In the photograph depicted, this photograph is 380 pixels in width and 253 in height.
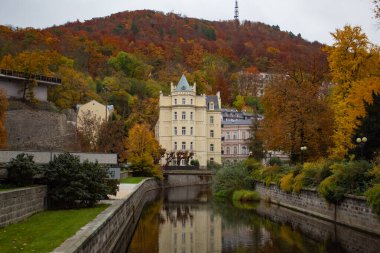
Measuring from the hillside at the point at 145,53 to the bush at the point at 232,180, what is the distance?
1184 cm

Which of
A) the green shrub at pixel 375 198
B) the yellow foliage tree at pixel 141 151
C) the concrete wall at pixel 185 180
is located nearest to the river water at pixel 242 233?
the green shrub at pixel 375 198

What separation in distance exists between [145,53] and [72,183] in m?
111

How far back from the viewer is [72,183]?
22109 mm

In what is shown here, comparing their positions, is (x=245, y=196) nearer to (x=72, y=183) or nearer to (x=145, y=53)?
(x=72, y=183)

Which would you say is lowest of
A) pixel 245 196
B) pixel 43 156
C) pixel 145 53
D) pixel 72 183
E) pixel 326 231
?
pixel 326 231

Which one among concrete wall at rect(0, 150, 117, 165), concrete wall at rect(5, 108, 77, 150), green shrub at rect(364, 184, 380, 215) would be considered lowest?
green shrub at rect(364, 184, 380, 215)

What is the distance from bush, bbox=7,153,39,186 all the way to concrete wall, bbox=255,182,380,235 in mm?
15459

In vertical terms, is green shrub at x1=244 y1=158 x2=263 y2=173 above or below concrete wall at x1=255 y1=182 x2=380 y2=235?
above

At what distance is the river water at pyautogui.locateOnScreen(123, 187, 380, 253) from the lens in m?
20.3

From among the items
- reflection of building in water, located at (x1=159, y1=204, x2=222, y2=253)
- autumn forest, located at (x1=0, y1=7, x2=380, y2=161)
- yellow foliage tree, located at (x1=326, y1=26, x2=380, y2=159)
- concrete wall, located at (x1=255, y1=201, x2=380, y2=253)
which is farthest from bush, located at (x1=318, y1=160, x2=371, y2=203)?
yellow foliage tree, located at (x1=326, y1=26, x2=380, y2=159)

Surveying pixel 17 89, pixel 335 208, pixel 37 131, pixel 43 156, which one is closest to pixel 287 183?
pixel 335 208

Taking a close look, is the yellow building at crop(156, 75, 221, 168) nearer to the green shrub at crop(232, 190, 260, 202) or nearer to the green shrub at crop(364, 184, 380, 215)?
the green shrub at crop(232, 190, 260, 202)

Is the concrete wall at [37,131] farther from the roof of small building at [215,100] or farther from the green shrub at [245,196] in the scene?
the roof of small building at [215,100]

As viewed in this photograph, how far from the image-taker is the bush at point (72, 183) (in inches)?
870
